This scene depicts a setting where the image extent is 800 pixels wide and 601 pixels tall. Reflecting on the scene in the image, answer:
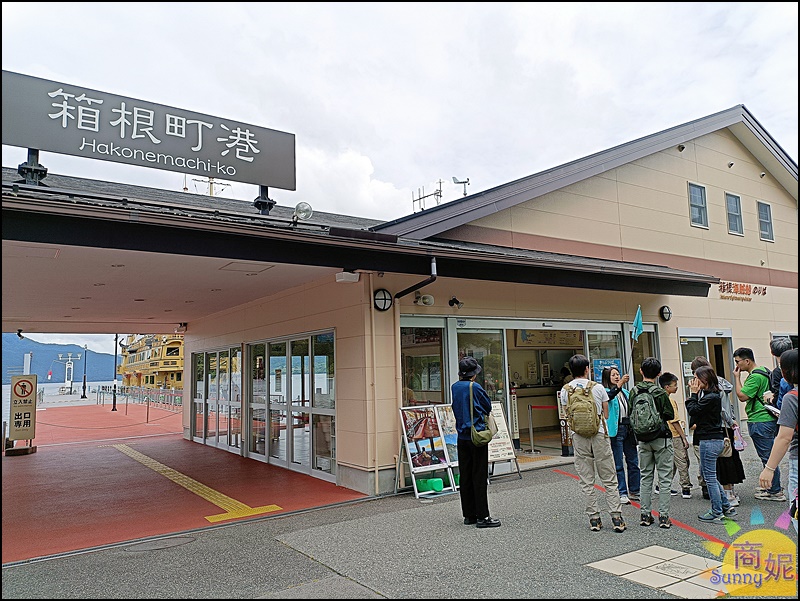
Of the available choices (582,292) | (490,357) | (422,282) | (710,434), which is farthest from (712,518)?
(582,292)

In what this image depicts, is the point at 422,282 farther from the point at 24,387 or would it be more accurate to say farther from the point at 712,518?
the point at 24,387

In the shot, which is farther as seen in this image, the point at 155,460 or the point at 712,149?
the point at 712,149

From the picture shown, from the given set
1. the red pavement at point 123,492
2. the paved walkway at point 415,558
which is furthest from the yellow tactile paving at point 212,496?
the paved walkway at point 415,558

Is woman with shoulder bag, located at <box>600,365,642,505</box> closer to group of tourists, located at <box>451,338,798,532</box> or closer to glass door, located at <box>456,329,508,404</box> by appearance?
group of tourists, located at <box>451,338,798,532</box>

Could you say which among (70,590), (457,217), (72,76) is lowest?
(70,590)

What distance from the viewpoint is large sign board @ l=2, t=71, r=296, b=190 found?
5926 mm

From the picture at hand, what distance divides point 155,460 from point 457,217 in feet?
24.5

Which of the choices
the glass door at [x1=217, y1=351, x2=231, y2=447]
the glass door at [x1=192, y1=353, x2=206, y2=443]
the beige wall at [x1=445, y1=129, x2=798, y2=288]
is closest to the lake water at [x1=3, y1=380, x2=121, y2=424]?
the glass door at [x1=192, y1=353, x2=206, y2=443]

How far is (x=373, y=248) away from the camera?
6.72 metres

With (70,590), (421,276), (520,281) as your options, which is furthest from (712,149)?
(70,590)

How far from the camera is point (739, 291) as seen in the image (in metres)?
13.4

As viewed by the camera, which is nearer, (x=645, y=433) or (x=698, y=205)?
(x=645, y=433)

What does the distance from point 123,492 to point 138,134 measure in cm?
499

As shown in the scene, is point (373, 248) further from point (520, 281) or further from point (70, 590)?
point (70, 590)
